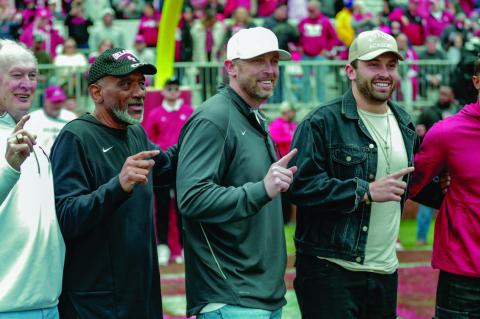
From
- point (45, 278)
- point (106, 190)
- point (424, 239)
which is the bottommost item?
point (424, 239)

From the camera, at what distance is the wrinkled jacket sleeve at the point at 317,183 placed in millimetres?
5418

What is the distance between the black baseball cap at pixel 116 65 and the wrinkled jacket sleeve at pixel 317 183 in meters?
1.06

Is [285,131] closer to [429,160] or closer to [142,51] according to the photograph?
[142,51]

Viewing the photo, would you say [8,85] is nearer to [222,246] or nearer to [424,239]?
[222,246]

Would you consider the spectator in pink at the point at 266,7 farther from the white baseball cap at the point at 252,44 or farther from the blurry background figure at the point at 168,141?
the white baseball cap at the point at 252,44

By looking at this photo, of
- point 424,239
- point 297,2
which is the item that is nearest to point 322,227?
point 424,239

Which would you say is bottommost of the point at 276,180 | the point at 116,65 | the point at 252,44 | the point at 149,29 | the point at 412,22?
the point at 276,180

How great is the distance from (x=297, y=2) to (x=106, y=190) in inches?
704

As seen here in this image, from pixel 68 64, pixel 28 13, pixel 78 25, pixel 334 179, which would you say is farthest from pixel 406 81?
pixel 334 179

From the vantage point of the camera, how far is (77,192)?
188 inches

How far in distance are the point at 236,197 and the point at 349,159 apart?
1153mm

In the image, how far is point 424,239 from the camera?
550 inches

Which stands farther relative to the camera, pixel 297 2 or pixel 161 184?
pixel 297 2

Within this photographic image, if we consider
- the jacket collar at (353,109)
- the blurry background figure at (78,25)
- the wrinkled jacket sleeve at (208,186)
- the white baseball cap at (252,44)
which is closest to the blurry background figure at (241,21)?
the blurry background figure at (78,25)
